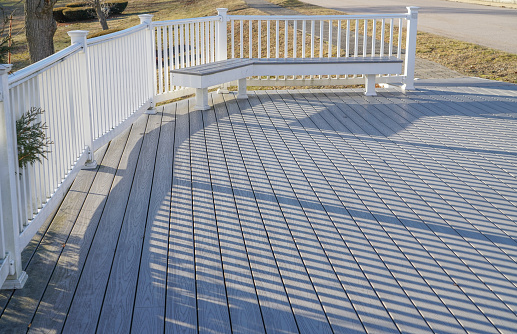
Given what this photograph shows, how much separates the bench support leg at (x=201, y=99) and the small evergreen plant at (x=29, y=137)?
12.3 ft

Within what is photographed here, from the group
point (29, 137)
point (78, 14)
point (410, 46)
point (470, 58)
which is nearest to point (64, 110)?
point (29, 137)

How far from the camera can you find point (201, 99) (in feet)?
24.5

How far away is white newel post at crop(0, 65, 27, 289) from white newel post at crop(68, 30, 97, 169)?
1.83m

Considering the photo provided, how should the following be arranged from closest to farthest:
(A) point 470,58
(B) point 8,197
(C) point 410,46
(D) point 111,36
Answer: (B) point 8,197, (D) point 111,36, (C) point 410,46, (A) point 470,58

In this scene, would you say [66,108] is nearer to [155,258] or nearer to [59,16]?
[155,258]

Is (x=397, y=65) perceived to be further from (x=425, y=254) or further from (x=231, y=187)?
(x=425, y=254)

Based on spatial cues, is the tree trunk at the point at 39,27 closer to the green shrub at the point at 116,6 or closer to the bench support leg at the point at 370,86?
the bench support leg at the point at 370,86

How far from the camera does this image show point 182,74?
7398mm

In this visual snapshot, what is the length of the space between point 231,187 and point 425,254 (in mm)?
1659

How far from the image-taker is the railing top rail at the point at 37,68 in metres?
3.33

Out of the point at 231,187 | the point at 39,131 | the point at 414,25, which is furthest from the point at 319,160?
the point at 414,25

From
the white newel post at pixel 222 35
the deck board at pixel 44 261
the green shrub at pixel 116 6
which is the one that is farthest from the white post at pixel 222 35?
the green shrub at pixel 116 6

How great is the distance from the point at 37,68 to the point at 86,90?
4.54 feet

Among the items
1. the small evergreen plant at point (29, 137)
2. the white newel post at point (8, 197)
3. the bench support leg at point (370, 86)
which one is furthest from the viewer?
the bench support leg at point (370, 86)
